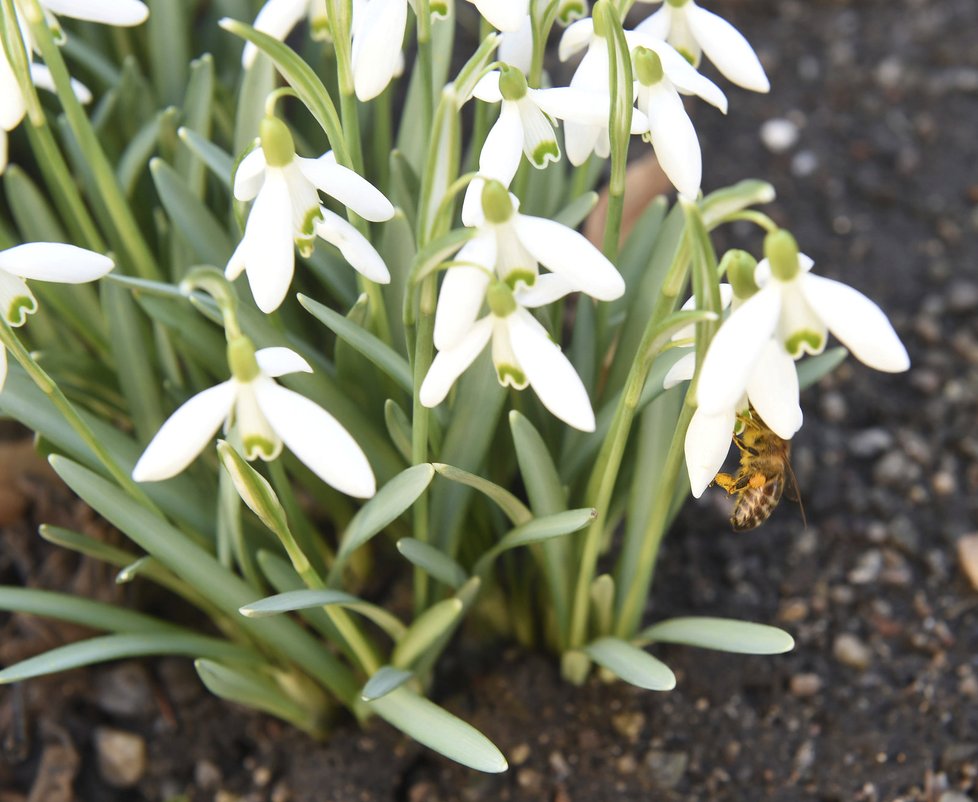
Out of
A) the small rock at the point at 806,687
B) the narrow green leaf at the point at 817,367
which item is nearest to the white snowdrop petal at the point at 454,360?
the narrow green leaf at the point at 817,367

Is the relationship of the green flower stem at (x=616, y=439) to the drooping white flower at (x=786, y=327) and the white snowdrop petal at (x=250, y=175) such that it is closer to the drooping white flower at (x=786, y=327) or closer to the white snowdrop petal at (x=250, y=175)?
the drooping white flower at (x=786, y=327)

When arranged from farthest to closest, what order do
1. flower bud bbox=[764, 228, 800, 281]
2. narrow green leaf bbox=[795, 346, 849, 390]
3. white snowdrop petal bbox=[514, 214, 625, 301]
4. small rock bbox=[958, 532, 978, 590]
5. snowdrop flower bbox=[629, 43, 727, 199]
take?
small rock bbox=[958, 532, 978, 590], narrow green leaf bbox=[795, 346, 849, 390], snowdrop flower bbox=[629, 43, 727, 199], white snowdrop petal bbox=[514, 214, 625, 301], flower bud bbox=[764, 228, 800, 281]

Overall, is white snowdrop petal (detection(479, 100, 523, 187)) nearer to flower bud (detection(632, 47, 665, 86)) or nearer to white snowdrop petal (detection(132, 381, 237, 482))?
flower bud (detection(632, 47, 665, 86))

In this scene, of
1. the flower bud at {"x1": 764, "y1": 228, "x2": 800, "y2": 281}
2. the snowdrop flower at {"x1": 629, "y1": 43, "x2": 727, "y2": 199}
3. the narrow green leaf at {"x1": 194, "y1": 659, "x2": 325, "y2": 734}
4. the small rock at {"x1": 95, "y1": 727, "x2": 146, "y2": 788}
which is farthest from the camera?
the small rock at {"x1": 95, "y1": 727, "x2": 146, "y2": 788}

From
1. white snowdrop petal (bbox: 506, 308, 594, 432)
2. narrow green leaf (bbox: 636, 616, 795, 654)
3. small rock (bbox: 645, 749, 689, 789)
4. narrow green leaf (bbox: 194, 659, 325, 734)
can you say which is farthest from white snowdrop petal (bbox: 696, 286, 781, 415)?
small rock (bbox: 645, 749, 689, 789)

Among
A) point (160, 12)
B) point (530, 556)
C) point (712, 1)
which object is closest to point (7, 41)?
point (160, 12)

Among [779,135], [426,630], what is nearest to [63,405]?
[426,630]

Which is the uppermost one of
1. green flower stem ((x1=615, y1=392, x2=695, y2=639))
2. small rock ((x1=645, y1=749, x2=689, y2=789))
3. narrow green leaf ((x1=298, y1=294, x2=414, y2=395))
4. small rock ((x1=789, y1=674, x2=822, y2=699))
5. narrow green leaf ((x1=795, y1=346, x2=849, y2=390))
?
narrow green leaf ((x1=298, y1=294, x2=414, y2=395))
